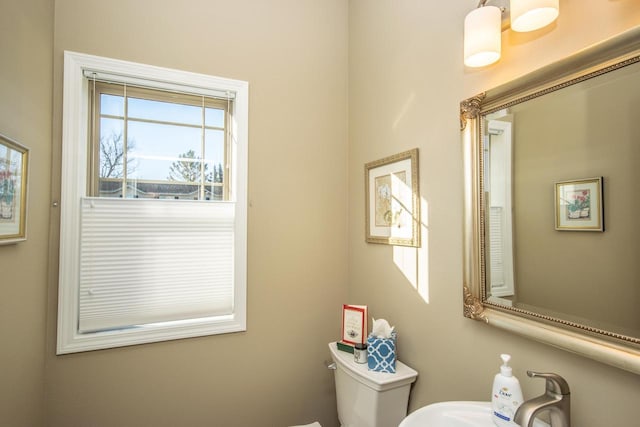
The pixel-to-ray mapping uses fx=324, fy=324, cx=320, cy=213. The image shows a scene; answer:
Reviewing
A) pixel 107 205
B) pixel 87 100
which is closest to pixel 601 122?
pixel 107 205

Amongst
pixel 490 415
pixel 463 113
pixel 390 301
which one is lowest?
pixel 490 415

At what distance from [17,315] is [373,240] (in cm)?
151

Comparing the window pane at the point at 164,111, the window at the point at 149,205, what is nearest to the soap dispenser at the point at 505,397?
the window at the point at 149,205

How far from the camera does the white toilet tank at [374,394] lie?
1320 mm

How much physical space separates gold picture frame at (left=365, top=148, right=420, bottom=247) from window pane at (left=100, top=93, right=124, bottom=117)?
129 cm

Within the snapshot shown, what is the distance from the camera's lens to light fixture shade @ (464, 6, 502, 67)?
3.29ft

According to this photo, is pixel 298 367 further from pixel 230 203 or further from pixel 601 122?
pixel 601 122

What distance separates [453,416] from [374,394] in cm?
39

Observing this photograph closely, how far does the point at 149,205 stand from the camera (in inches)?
63.1

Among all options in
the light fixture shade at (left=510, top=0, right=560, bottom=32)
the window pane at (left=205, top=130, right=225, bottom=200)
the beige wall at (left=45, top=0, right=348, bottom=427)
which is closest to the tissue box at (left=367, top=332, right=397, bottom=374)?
the beige wall at (left=45, top=0, right=348, bottom=427)

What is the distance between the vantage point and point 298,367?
1846 millimetres

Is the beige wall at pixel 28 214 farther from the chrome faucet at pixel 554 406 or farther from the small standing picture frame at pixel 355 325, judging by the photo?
the chrome faucet at pixel 554 406

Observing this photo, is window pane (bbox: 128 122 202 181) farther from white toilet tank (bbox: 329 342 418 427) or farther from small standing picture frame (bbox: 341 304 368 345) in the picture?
white toilet tank (bbox: 329 342 418 427)

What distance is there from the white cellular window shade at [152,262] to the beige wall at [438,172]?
30.7 inches
